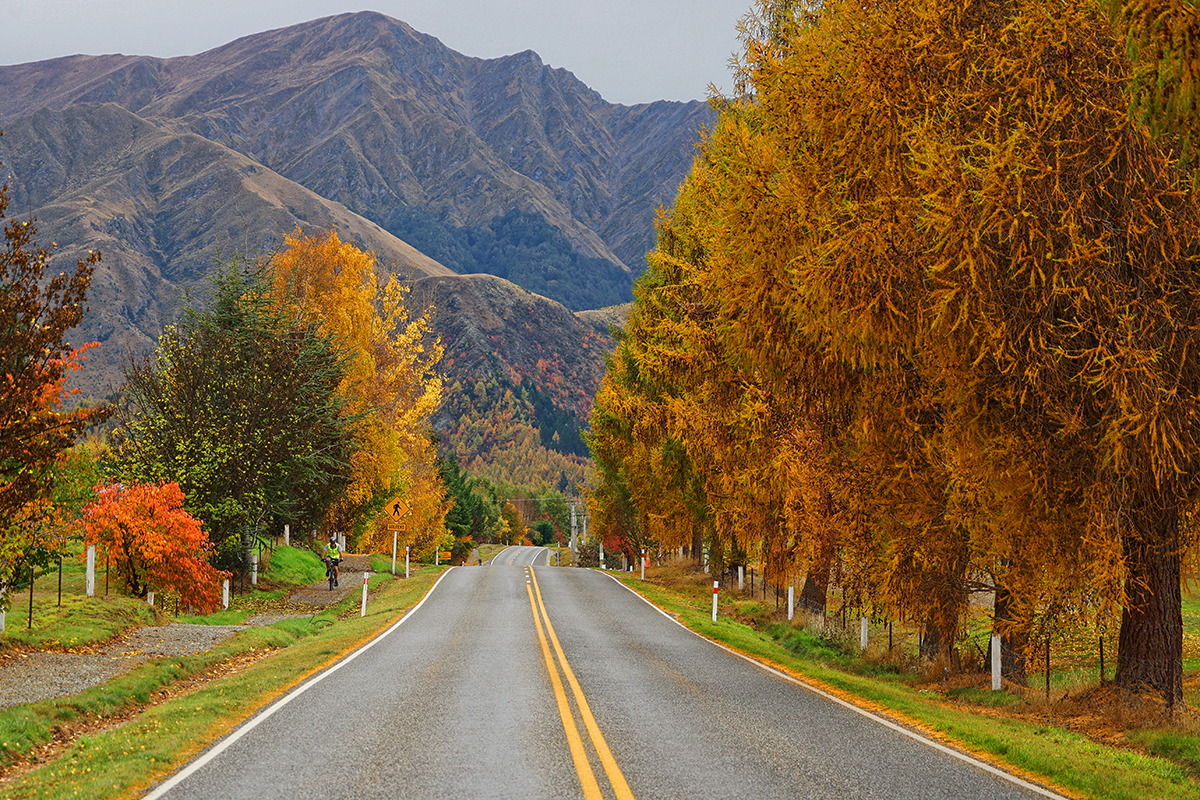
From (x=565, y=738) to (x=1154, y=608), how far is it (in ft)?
23.2

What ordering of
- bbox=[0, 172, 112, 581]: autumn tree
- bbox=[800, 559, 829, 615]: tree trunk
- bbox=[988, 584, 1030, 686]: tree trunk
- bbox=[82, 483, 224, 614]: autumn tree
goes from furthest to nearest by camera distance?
bbox=[800, 559, 829, 615]: tree trunk, bbox=[82, 483, 224, 614]: autumn tree, bbox=[0, 172, 112, 581]: autumn tree, bbox=[988, 584, 1030, 686]: tree trunk

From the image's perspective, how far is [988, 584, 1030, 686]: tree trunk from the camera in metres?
11.4

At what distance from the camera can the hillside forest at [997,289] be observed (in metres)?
8.80

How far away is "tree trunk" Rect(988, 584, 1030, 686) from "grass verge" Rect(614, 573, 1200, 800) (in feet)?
3.80

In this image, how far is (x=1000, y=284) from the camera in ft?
30.7

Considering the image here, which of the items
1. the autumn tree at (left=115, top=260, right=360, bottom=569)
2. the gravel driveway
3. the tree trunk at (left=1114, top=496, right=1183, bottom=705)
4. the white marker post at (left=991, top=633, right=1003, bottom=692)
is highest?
the autumn tree at (left=115, top=260, right=360, bottom=569)

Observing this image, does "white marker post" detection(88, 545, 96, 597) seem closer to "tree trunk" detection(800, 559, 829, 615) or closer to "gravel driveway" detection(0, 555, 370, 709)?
"gravel driveway" detection(0, 555, 370, 709)

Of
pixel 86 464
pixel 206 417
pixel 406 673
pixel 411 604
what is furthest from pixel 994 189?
pixel 206 417

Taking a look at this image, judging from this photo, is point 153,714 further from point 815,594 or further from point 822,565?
point 815,594

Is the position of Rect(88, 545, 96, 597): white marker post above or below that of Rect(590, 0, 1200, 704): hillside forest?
below

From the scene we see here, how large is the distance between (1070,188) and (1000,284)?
46.8 inches

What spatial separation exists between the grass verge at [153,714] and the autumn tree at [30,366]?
3355 mm

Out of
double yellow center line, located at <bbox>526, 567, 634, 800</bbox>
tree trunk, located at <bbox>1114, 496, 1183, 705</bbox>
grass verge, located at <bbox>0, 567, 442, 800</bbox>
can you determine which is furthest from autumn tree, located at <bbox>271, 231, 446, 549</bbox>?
→ tree trunk, located at <bbox>1114, 496, 1183, 705</bbox>

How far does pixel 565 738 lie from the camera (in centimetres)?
869
